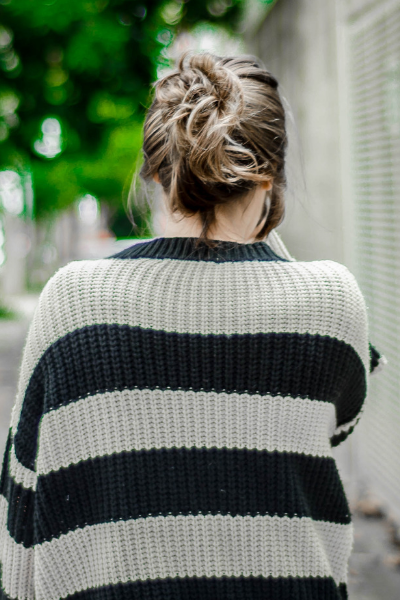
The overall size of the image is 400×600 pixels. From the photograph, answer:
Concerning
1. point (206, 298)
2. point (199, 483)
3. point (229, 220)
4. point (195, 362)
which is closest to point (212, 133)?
point (229, 220)

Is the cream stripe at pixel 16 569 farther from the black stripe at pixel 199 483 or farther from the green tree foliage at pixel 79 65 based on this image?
the green tree foliage at pixel 79 65

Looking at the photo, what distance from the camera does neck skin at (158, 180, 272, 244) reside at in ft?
4.40

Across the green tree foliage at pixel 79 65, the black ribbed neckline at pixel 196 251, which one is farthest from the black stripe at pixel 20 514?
the green tree foliage at pixel 79 65

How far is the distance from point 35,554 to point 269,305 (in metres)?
0.68

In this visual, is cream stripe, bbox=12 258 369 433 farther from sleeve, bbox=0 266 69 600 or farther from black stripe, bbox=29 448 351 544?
black stripe, bbox=29 448 351 544

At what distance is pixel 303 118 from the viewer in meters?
5.13

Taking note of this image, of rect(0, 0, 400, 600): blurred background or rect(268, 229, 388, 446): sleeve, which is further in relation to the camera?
rect(0, 0, 400, 600): blurred background

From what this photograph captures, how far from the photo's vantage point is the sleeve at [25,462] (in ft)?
4.38

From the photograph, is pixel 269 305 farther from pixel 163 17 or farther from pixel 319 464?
pixel 163 17

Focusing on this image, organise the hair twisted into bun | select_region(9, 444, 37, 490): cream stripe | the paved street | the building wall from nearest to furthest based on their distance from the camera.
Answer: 1. the hair twisted into bun
2. select_region(9, 444, 37, 490): cream stripe
3. the paved street
4. the building wall

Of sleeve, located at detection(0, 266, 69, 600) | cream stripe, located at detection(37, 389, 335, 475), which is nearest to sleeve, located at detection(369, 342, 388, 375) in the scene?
cream stripe, located at detection(37, 389, 335, 475)

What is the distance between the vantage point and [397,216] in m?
3.71

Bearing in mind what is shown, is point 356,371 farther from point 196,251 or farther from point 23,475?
point 23,475

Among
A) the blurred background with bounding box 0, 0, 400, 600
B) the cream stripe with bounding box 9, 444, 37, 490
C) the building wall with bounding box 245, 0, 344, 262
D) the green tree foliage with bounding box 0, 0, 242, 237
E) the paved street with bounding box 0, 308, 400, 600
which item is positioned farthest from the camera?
the green tree foliage with bounding box 0, 0, 242, 237
